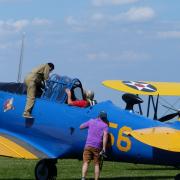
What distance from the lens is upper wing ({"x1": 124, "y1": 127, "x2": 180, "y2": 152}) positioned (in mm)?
11469

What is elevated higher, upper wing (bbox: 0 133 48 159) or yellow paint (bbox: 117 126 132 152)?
yellow paint (bbox: 117 126 132 152)

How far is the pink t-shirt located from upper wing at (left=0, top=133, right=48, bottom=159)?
104 cm

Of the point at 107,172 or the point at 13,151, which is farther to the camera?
the point at 107,172

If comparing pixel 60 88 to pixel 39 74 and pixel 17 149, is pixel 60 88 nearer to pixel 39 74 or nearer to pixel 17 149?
pixel 39 74

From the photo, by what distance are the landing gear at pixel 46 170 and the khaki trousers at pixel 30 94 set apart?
1.08m

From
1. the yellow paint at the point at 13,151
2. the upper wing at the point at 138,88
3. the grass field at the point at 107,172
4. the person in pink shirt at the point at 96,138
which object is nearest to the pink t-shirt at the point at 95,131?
the person in pink shirt at the point at 96,138

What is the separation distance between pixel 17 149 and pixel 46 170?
88cm

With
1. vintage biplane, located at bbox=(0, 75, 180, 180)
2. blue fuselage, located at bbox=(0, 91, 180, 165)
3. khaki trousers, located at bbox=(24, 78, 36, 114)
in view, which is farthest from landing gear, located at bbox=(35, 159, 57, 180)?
khaki trousers, located at bbox=(24, 78, 36, 114)

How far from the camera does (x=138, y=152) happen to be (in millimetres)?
12500

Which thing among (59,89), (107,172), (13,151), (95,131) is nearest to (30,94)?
(59,89)

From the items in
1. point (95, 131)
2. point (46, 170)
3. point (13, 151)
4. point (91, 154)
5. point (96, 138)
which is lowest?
point (46, 170)

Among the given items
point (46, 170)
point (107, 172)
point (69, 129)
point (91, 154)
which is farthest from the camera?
point (107, 172)

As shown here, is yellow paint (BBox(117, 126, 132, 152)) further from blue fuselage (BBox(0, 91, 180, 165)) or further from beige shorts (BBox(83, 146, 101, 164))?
beige shorts (BBox(83, 146, 101, 164))

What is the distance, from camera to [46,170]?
45.9 ft
